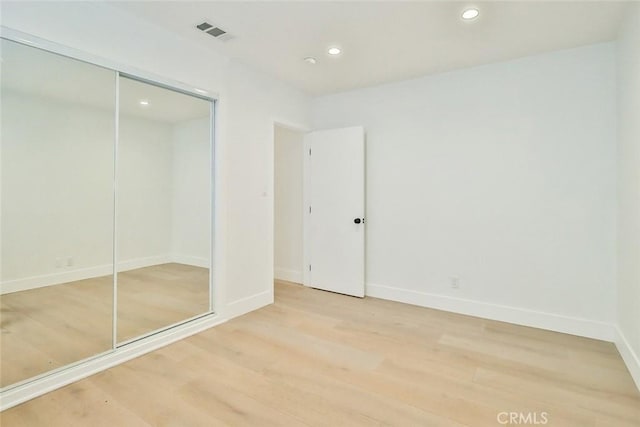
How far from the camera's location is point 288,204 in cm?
471

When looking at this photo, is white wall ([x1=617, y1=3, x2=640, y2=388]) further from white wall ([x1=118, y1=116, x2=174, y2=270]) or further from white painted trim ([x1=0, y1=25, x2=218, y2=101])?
white wall ([x1=118, y1=116, x2=174, y2=270])

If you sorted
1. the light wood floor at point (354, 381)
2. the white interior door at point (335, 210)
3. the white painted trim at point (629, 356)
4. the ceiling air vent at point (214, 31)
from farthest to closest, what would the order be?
the white interior door at point (335, 210) → the ceiling air vent at point (214, 31) → the white painted trim at point (629, 356) → the light wood floor at point (354, 381)

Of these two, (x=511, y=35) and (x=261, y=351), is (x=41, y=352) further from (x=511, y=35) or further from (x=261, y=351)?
(x=511, y=35)

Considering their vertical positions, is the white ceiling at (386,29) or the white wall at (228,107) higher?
the white ceiling at (386,29)

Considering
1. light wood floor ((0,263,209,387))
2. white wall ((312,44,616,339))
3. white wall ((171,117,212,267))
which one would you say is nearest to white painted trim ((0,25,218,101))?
white wall ((171,117,212,267))

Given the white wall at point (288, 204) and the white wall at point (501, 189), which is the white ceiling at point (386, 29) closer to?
the white wall at point (501, 189)

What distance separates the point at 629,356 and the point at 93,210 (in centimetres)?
441

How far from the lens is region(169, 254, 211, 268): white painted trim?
323 centimetres

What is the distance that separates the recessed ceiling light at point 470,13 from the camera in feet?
7.52

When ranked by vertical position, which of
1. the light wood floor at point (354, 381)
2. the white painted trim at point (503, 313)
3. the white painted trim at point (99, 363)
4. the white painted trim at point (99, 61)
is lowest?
the light wood floor at point (354, 381)

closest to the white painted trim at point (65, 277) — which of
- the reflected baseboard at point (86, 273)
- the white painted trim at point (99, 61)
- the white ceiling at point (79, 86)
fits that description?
the reflected baseboard at point (86, 273)

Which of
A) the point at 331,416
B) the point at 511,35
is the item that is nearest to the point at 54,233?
the point at 331,416

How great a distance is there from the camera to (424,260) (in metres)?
3.61

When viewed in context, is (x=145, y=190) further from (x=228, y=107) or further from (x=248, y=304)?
(x=248, y=304)
